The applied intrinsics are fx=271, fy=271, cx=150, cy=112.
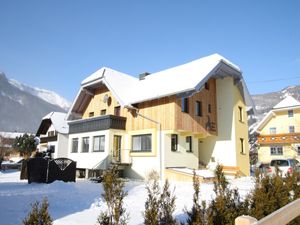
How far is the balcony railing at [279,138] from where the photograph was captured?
122 ft

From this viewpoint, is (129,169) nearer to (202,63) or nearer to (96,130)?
(96,130)

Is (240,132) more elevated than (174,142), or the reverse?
(240,132)

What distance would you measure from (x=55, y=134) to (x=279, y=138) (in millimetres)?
32264

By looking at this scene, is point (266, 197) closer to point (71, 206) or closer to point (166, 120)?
point (71, 206)

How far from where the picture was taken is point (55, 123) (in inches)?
1548

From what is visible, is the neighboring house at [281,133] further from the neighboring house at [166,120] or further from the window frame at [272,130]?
the neighboring house at [166,120]

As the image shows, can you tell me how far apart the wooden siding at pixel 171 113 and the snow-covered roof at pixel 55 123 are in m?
13.4

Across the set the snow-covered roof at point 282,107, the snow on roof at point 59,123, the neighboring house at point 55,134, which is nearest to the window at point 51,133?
the neighboring house at point 55,134

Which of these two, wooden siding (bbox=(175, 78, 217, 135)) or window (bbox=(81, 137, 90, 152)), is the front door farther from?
wooden siding (bbox=(175, 78, 217, 135))

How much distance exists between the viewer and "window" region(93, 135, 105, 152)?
2366cm

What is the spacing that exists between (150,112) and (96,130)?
542 cm

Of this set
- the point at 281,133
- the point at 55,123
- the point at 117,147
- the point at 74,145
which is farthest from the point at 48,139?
the point at 281,133

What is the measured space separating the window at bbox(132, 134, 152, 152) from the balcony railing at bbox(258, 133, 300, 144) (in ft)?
80.6

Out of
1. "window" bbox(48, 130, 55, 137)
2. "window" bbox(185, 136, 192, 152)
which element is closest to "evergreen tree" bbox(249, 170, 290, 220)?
"window" bbox(185, 136, 192, 152)
